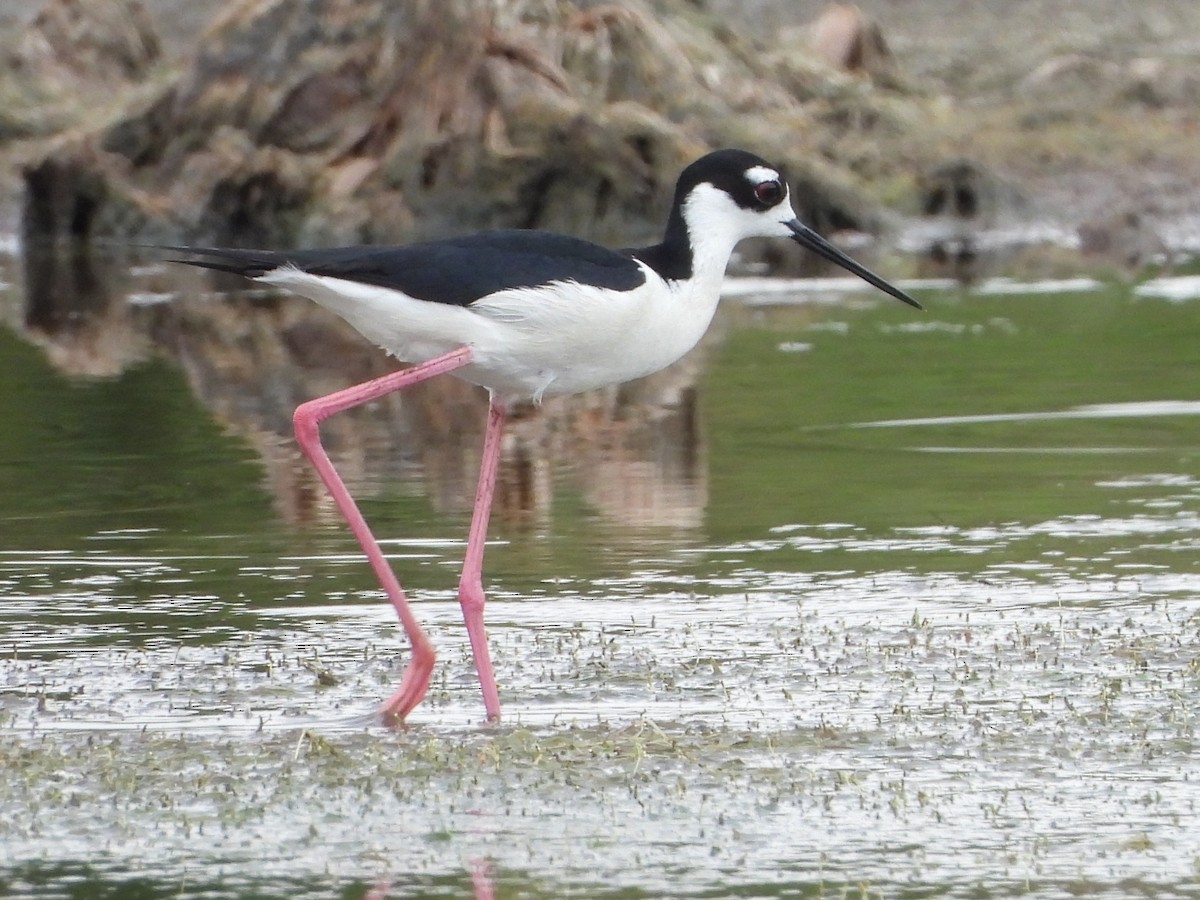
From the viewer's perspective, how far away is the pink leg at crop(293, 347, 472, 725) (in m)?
6.17

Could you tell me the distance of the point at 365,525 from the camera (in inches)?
260

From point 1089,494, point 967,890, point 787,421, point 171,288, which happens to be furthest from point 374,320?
point 171,288

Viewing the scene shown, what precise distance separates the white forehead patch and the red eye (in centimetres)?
1

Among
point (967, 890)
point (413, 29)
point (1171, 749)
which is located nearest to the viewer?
point (967, 890)

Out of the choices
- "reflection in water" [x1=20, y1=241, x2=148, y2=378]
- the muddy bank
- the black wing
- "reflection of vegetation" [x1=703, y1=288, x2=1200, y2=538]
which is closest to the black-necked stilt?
the black wing

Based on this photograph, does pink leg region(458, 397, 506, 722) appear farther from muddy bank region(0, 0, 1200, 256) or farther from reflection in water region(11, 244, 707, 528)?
muddy bank region(0, 0, 1200, 256)

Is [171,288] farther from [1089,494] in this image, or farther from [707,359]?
[1089,494]

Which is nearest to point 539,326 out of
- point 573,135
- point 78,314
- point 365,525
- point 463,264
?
point 463,264

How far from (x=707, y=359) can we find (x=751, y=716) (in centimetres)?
818

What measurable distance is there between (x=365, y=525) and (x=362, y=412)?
568 centimetres

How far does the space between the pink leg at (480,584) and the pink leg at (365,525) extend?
13 cm

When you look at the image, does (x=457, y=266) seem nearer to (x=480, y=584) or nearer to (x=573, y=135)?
(x=480, y=584)

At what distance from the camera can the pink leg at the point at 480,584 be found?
615cm

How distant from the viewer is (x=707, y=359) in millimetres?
14102
